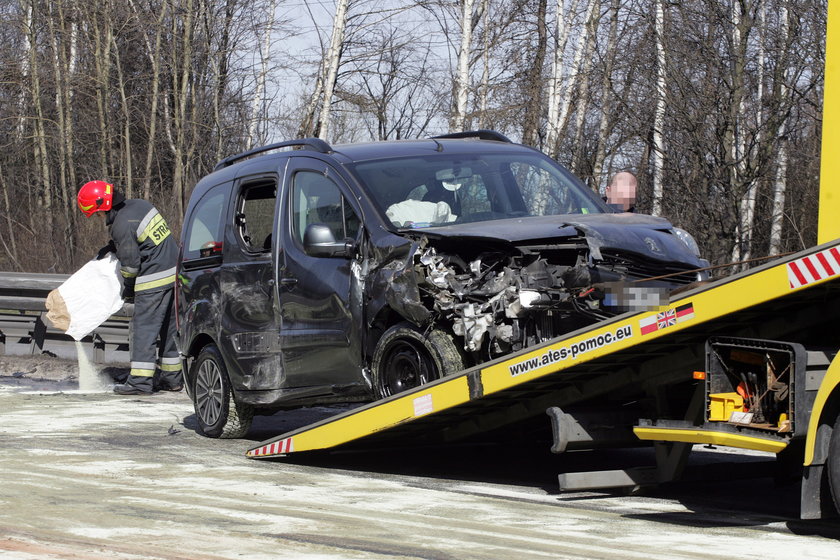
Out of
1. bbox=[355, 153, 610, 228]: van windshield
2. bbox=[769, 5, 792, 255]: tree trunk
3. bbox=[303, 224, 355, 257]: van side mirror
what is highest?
bbox=[769, 5, 792, 255]: tree trunk

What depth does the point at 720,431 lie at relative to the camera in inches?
219

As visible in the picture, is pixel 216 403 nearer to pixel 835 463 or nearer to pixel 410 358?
pixel 410 358

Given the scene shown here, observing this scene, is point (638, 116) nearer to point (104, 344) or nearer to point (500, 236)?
point (104, 344)

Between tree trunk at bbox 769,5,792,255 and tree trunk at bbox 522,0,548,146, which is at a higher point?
tree trunk at bbox 522,0,548,146

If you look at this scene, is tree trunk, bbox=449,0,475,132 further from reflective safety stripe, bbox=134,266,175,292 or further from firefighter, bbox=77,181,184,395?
reflective safety stripe, bbox=134,266,175,292

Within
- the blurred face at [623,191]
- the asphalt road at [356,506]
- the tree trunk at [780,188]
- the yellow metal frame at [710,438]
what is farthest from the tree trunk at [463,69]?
the yellow metal frame at [710,438]

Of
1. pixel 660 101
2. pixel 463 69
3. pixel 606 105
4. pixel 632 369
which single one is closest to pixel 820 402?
pixel 632 369

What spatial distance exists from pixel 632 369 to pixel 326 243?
7.51ft

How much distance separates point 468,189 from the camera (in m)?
8.08

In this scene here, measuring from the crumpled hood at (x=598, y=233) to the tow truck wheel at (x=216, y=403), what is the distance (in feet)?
9.16

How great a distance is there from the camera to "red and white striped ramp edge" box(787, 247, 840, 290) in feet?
16.1

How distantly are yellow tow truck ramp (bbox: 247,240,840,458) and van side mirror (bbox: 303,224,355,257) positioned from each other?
1055 mm

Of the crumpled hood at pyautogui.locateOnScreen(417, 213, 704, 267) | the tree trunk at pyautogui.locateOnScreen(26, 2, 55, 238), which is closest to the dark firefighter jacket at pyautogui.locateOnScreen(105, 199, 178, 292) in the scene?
the crumpled hood at pyautogui.locateOnScreen(417, 213, 704, 267)

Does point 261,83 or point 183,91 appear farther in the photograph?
point 261,83
